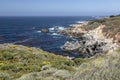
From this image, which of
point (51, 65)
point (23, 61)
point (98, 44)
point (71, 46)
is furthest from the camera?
point (71, 46)

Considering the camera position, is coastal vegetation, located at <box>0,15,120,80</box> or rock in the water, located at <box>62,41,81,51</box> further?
rock in the water, located at <box>62,41,81,51</box>

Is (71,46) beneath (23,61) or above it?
beneath

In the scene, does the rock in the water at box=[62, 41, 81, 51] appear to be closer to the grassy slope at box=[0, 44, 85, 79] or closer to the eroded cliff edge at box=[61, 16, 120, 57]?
the eroded cliff edge at box=[61, 16, 120, 57]

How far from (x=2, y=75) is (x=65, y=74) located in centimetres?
310

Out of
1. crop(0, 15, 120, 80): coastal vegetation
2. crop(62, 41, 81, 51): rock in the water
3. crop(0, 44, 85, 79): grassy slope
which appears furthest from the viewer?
crop(62, 41, 81, 51): rock in the water

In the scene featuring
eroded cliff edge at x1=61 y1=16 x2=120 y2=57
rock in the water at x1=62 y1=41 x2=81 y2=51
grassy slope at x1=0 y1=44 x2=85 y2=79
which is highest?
grassy slope at x1=0 y1=44 x2=85 y2=79

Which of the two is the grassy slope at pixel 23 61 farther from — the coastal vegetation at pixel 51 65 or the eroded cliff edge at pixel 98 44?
the eroded cliff edge at pixel 98 44

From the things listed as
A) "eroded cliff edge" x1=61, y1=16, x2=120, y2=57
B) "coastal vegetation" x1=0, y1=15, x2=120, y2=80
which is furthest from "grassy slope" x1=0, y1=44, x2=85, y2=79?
"eroded cliff edge" x1=61, y1=16, x2=120, y2=57

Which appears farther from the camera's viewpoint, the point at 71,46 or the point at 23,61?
the point at 71,46

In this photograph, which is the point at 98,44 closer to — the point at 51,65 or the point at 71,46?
the point at 71,46

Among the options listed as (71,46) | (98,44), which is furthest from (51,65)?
(71,46)

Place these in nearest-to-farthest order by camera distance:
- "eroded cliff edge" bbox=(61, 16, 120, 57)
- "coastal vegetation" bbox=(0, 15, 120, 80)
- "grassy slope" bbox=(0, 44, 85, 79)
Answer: "coastal vegetation" bbox=(0, 15, 120, 80)
"grassy slope" bbox=(0, 44, 85, 79)
"eroded cliff edge" bbox=(61, 16, 120, 57)

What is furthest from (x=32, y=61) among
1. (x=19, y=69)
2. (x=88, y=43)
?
(x=88, y=43)

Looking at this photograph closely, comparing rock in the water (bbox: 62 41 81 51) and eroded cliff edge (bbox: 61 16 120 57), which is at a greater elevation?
eroded cliff edge (bbox: 61 16 120 57)
